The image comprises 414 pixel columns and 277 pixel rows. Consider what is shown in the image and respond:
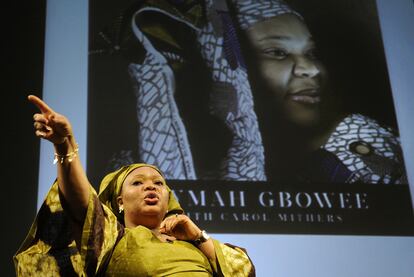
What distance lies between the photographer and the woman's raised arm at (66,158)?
1688mm

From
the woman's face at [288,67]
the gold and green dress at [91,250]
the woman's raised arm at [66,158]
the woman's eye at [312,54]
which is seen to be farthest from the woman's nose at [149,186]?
the woman's eye at [312,54]

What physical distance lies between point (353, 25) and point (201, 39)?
74 cm

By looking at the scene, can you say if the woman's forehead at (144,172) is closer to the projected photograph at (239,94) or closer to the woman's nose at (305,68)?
the projected photograph at (239,94)

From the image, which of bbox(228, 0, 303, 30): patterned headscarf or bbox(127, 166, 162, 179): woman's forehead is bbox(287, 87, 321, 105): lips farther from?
bbox(127, 166, 162, 179): woman's forehead

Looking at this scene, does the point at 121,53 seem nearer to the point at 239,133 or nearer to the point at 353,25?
the point at 239,133

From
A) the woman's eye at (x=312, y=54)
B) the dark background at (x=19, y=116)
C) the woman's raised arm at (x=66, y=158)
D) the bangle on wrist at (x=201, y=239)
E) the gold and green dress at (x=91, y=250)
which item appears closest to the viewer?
the woman's raised arm at (x=66, y=158)

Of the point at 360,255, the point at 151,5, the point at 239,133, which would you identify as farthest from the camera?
the point at 151,5

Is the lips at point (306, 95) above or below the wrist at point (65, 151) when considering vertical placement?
above

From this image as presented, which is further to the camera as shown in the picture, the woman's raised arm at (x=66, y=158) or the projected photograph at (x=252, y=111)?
the projected photograph at (x=252, y=111)

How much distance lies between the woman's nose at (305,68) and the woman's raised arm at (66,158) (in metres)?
1.50

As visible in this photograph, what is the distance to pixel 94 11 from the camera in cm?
303

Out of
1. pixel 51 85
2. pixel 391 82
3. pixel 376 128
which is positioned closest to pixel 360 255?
pixel 376 128

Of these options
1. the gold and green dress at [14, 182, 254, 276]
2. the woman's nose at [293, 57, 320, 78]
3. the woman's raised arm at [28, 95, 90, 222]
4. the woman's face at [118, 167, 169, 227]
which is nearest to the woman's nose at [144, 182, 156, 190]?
the woman's face at [118, 167, 169, 227]

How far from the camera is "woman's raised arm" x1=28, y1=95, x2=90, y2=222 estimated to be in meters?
1.69
